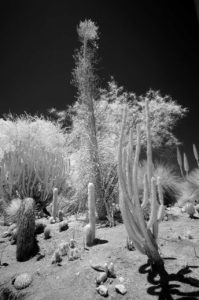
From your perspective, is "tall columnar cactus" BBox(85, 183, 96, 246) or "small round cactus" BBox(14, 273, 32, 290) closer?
"small round cactus" BBox(14, 273, 32, 290)

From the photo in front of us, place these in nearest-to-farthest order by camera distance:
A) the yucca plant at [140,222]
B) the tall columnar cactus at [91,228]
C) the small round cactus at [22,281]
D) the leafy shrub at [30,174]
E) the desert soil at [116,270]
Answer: the desert soil at [116,270]
the yucca plant at [140,222]
the small round cactus at [22,281]
the tall columnar cactus at [91,228]
the leafy shrub at [30,174]

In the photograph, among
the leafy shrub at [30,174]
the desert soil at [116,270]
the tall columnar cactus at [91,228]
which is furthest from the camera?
the leafy shrub at [30,174]

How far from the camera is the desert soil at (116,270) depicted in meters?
1.45

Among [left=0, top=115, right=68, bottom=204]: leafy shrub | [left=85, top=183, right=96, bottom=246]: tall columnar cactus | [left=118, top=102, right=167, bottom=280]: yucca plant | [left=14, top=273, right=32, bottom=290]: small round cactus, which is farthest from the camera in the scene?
[left=0, top=115, right=68, bottom=204]: leafy shrub

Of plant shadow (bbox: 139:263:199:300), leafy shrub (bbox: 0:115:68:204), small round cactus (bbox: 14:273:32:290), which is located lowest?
small round cactus (bbox: 14:273:32:290)

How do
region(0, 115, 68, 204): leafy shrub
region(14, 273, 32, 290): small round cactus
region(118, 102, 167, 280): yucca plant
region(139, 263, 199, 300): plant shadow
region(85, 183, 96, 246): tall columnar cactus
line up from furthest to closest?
1. region(0, 115, 68, 204): leafy shrub
2. region(85, 183, 96, 246): tall columnar cactus
3. region(14, 273, 32, 290): small round cactus
4. region(118, 102, 167, 280): yucca plant
5. region(139, 263, 199, 300): plant shadow

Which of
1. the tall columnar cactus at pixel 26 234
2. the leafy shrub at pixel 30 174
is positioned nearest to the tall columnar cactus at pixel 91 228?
the tall columnar cactus at pixel 26 234

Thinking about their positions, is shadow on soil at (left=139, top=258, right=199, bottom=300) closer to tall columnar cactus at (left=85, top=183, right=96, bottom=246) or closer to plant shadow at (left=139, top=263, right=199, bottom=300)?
plant shadow at (left=139, top=263, right=199, bottom=300)

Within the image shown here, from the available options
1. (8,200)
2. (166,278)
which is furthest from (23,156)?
(166,278)

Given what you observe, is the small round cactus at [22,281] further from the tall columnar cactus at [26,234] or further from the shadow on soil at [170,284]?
the shadow on soil at [170,284]

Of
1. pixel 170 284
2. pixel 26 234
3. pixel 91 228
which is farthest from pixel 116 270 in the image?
pixel 26 234

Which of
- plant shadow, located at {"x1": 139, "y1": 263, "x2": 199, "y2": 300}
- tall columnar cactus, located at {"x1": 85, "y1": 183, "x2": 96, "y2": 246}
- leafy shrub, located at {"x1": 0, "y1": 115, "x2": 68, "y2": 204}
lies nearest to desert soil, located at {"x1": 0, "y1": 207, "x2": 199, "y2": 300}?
plant shadow, located at {"x1": 139, "y1": 263, "x2": 199, "y2": 300}

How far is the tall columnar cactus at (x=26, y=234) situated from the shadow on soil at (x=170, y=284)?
1.46m

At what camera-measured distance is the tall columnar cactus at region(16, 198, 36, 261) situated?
8.00ft
